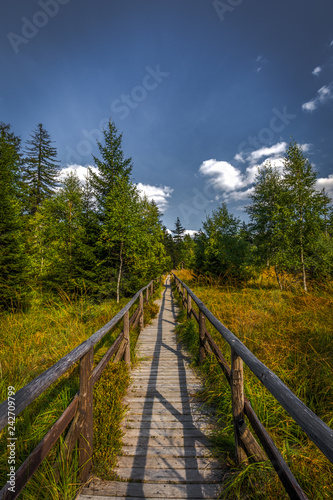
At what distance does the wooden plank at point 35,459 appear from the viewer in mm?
952

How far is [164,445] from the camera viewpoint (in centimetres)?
218

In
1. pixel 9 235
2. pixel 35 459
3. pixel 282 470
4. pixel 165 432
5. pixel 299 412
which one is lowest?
pixel 165 432

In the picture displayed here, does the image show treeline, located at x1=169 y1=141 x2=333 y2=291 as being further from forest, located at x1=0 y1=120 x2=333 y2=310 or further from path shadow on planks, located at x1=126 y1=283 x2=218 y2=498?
path shadow on planks, located at x1=126 y1=283 x2=218 y2=498

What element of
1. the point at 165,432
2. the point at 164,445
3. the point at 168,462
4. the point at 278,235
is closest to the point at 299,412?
the point at 168,462

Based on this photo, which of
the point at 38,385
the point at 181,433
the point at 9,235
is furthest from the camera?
the point at 9,235

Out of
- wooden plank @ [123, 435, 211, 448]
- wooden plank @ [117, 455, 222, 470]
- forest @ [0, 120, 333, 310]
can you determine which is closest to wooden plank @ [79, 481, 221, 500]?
wooden plank @ [117, 455, 222, 470]

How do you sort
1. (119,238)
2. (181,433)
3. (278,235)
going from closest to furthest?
(181,433) < (119,238) < (278,235)

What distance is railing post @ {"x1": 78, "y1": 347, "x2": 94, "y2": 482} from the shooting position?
1772mm

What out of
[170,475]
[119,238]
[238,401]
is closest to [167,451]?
[170,475]

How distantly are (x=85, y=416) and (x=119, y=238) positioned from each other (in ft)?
24.7

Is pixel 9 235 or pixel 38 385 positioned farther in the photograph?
pixel 9 235

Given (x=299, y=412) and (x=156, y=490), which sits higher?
(x=299, y=412)

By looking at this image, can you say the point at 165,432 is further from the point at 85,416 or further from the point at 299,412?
the point at 299,412

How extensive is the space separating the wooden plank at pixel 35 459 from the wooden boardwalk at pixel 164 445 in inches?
29.9
